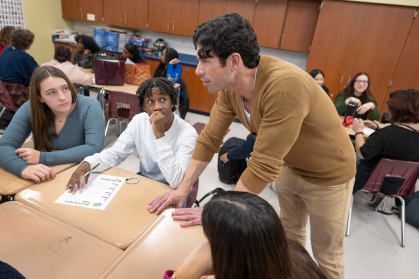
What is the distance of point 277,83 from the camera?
0.79 metres

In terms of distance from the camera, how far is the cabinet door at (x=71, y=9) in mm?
5638

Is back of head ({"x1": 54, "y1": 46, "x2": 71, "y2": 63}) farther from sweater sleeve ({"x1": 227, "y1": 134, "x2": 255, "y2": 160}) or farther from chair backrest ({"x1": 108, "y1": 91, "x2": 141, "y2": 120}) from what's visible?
sweater sleeve ({"x1": 227, "y1": 134, "x2": 255, "y2": 160})

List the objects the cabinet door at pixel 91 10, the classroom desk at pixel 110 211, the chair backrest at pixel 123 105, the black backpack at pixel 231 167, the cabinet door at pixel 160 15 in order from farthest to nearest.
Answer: the cabinet door at pixel 91 10
the cabinet door at pixel 160 15
the chair backrest at pixel 123 105
the black backpack at pixel 231 167
the classroom desk at pixel 110 211

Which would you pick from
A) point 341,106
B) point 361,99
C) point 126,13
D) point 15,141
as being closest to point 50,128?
point 15,141

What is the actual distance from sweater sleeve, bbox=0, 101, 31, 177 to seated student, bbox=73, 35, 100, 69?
10.0ft

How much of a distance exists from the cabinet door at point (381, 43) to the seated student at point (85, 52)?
4275 millimetres

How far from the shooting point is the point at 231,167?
2625 millimetres

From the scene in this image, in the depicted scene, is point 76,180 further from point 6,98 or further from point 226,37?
point 6,98

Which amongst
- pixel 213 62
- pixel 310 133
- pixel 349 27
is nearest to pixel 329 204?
pixel 310 133

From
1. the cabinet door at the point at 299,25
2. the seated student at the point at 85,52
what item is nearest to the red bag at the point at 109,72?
the seated student at the point at 85,52

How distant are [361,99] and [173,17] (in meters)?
3.68

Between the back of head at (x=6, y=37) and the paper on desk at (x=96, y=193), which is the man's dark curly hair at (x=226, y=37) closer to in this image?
the paper on desk at (x=96, y=193)

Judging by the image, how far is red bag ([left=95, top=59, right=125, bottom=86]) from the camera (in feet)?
10.4

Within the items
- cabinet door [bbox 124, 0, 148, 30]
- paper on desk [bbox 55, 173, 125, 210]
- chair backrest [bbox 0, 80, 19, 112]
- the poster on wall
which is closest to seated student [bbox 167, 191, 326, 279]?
paper on desk [bbox 55, 173, 125, 210]
